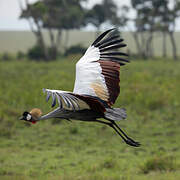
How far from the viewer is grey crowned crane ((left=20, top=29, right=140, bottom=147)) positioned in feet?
13.6

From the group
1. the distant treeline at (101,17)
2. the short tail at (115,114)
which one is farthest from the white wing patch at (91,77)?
the distant treeline at (101,17)

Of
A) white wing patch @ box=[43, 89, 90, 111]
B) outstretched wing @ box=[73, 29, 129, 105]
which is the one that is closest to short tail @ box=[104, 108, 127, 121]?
outstretched wing @ box=[73, 29, 129, 105]

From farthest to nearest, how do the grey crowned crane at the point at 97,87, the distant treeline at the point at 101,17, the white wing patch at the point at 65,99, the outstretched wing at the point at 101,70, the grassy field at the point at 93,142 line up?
the distant treeline at the point at 101,17 < the grassy field at the point at 93,142 < the outstretched wing at the point at 101,70 < the grey crowned crane at the point at 97,87 < the white wing patch at the point at 65,99

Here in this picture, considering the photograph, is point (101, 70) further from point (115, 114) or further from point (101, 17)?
point (101, 17)

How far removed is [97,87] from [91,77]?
0.38 feet

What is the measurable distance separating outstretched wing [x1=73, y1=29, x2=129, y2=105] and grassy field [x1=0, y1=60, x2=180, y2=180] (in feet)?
5.92

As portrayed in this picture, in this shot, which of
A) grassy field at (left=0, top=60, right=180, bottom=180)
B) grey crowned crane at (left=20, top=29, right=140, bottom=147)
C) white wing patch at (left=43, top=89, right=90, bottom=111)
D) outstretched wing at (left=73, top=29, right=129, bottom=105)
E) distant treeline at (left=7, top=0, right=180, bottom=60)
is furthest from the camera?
distant treeline at (left=7, top=0, right=180, bottom=60)

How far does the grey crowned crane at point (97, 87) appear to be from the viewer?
13.6ft

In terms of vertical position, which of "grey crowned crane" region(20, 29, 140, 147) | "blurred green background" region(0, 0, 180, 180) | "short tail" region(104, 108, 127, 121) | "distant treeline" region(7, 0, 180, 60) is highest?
"grey crowned crane" region(20, 29, 140, 147)

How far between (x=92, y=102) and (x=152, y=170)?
2.86m

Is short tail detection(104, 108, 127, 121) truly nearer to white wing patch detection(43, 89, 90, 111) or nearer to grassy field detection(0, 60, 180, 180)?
white wing patch detection(43, 89, 90, 111)

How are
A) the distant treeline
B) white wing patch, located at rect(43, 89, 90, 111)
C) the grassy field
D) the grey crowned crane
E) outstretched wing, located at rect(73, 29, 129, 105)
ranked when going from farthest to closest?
the distant treeline → the grassy field → outstretched wing, located at rect(73, 29, 129, 105) → the grey crowned crane → white wing patch, located at rect(43, 89, 90, 111)

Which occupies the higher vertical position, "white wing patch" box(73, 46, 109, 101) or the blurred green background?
"white wing patch" box(73, 46, 109, 101)

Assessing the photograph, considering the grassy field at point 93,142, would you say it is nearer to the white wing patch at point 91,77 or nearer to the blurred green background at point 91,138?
the blurred green background at point 91,138
